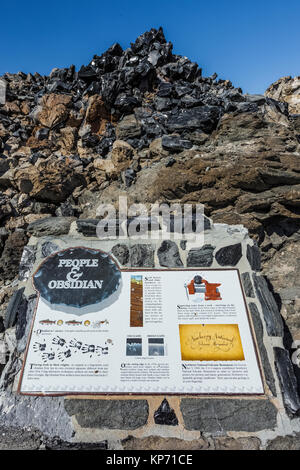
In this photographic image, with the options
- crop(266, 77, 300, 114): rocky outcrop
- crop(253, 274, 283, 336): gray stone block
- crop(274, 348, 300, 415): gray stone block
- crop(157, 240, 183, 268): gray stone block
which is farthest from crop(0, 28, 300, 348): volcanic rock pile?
crop(266, 77, 300, 114): rocky outcrop

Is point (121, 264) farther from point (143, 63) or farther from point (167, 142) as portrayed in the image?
point (143, 63)

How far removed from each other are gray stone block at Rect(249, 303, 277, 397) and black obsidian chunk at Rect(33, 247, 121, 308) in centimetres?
146

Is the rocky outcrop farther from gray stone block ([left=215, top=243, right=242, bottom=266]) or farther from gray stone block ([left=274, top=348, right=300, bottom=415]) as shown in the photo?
gray stone block ([left=274, top=348, right=300, bottom=415])

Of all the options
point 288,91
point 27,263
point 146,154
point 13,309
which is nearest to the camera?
point 13,309

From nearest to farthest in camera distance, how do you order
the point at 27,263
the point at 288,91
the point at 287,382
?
the point at 287,382 < the point at 27,263 < the point at 288,91

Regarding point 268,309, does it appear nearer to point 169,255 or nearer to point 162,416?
point 169,255

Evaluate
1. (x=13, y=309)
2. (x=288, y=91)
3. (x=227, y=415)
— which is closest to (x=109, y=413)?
(x=227, y=415)

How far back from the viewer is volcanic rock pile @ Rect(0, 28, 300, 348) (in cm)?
482

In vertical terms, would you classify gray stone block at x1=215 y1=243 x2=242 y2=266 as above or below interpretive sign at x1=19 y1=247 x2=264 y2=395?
above

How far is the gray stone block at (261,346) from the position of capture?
7.38 feet

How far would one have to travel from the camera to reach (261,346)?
242 cm

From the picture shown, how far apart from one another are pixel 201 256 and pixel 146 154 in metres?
4.92

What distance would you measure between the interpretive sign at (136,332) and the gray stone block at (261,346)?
0.33ft

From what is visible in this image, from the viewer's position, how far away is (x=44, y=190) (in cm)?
628
